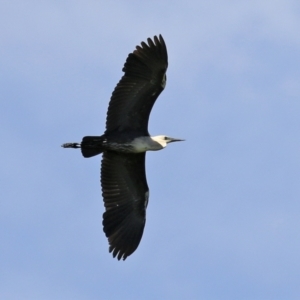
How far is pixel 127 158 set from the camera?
105ft

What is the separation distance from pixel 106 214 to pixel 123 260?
1112mm

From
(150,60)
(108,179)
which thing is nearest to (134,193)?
(108,179)

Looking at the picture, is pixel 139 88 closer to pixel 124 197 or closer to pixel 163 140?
pixel 163 140

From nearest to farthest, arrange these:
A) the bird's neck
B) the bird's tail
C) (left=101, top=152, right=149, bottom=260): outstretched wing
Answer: the bird's tail → the bird's neck → (left=101, top=152, right=149, bottom=260): outstretched wing

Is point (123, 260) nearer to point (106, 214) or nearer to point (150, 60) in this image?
point (106, 214)

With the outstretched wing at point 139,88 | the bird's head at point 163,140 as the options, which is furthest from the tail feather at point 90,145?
the bird's head at point 163,140

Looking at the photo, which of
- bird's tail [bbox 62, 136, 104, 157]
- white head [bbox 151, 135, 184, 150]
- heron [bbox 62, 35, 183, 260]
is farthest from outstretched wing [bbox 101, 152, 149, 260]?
bird's tail [bbox 62, 136, 104, 157]

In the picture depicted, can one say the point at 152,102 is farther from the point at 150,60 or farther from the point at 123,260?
the point at 123,260

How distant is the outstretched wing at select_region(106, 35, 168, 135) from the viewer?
Answer: 102 ft

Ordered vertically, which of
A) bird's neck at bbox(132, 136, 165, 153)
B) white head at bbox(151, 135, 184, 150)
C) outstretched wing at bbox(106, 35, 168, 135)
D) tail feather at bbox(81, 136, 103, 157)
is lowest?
tail feather at bbox(81, 136, 103, 157)

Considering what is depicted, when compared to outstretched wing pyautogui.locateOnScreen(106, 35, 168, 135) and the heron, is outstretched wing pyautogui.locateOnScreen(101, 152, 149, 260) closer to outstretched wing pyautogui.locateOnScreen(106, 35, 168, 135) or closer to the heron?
the heron

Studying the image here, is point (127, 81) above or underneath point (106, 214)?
above

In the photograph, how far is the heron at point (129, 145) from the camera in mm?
31234

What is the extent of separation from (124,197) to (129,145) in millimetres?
1347
